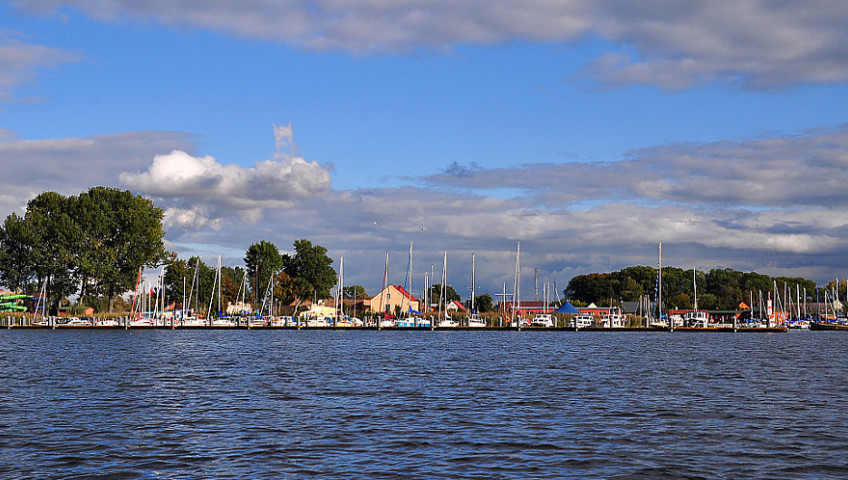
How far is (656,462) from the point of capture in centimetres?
2220

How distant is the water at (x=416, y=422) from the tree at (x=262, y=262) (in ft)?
457

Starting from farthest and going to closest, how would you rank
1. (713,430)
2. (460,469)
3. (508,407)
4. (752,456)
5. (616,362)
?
(616,362)
(508,407)
(713,430)
(752,456)
(460,469)

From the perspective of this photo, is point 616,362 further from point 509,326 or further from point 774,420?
point 509,326

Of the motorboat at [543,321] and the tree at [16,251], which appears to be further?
the motorboat at [543,321]

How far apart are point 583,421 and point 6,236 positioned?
13319cm

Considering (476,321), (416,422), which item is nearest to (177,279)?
(476,321)

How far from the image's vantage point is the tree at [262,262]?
194 m

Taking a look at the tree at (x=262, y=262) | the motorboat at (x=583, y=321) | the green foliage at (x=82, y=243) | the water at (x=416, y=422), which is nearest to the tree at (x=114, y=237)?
the green foliage at (x=82, y=243)

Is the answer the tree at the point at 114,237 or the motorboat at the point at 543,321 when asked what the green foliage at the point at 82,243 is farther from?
Result: the motorboat at the point at 543,321

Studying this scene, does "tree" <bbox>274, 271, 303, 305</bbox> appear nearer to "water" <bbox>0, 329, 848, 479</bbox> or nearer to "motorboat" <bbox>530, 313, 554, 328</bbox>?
"motorboat" <bbox>530, 313, 554, 328</bbox>

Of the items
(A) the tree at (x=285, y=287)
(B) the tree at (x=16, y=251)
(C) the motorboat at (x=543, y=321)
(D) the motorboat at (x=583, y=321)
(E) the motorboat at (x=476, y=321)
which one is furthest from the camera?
(A) the tree at (x=285, y=287)

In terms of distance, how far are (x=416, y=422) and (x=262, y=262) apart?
169m

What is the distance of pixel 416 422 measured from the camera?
95.1 ft

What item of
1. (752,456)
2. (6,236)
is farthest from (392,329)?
(752,456)
